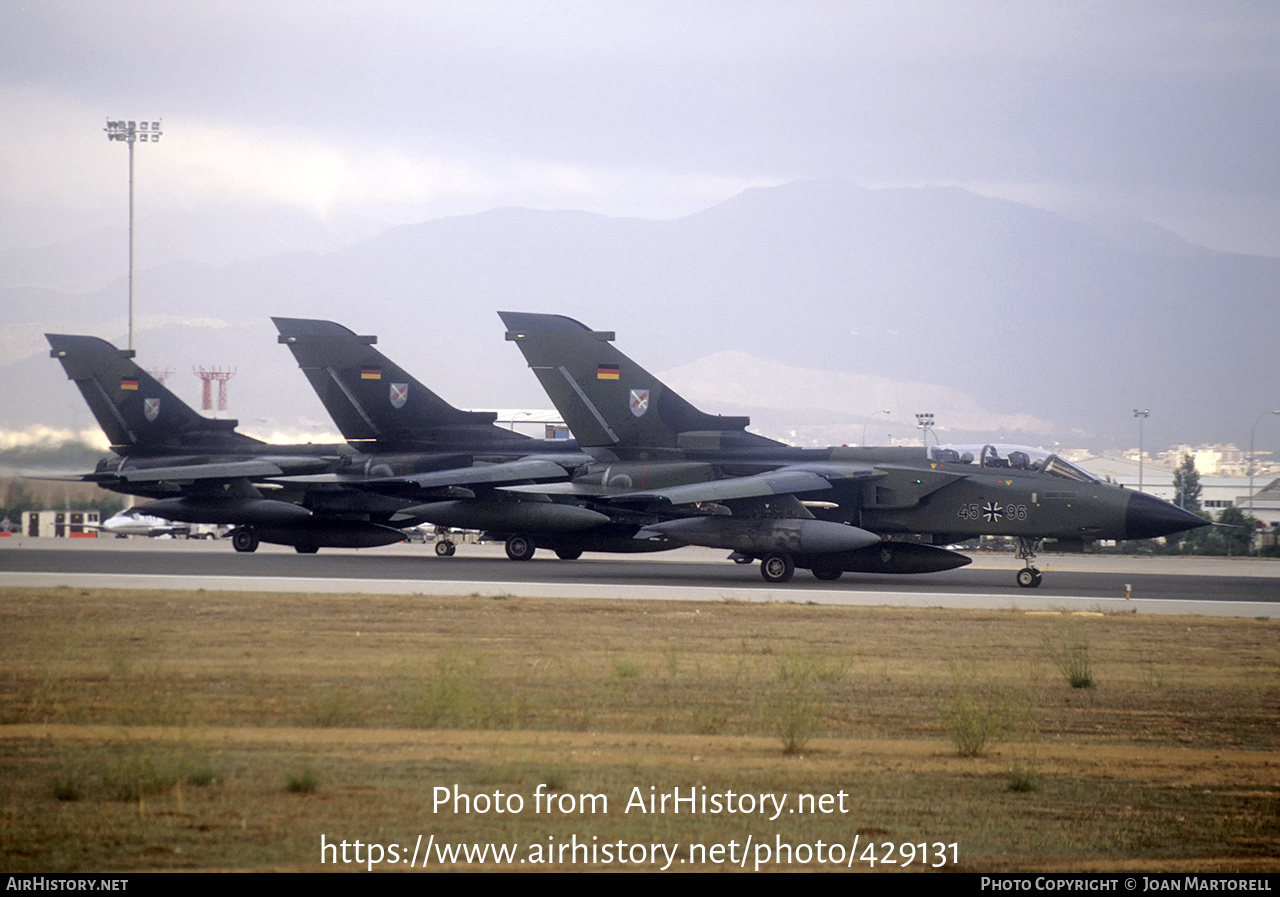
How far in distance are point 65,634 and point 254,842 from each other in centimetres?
842

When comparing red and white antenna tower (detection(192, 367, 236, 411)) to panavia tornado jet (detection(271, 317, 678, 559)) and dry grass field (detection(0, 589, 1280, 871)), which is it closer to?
panavia tornado jet (detection(271, 317, 678, 559))

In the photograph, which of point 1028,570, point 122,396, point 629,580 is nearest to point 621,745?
point 629,580

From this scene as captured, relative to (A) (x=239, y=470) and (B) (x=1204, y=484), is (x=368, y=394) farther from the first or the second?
(B) (x=1204, y=484)

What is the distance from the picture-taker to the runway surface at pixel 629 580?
19672 millimetres

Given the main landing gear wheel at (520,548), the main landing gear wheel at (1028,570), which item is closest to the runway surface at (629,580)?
the main landing gear wheel at (1028,570)

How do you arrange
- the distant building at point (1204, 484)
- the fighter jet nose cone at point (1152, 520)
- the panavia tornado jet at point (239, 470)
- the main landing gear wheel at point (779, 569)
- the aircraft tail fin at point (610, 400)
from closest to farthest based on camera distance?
the fighter jet nose cone at point (1152, 520)
the main landing gear wheel at point (779, 569)
the aircraft tail fin at point (610, 400)
the panavia tornado jet at point (239, 470)
the distant building at point (1204, 484)

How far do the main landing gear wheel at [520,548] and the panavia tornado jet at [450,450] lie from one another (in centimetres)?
2

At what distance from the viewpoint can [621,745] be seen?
28.3ft

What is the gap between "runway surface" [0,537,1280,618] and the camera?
19672mm

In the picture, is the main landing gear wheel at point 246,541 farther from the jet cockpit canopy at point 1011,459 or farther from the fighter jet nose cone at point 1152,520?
the fighter jet nose cone at point 1152,520

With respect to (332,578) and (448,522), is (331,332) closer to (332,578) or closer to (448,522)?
(448,522)

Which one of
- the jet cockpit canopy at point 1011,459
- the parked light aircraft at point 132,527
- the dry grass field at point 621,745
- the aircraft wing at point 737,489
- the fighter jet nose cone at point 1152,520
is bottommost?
the parked light aircraft at point 132,527

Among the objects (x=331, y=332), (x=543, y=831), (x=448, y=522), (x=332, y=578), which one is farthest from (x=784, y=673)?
(x=331, y=332)

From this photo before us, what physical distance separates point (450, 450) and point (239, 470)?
5.14 m
